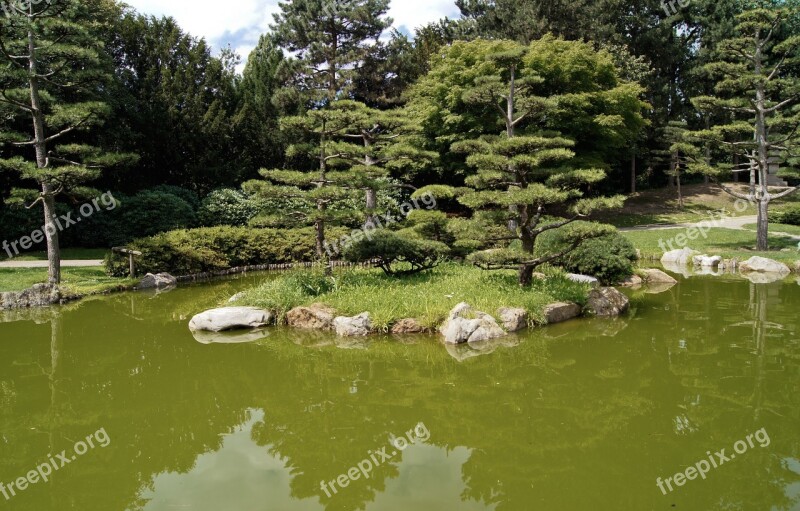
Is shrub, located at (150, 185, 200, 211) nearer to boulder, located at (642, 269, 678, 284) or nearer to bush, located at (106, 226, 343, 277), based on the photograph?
bush, located at (106, 226, 343, 277)

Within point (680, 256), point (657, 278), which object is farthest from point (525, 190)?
point (680, 256)

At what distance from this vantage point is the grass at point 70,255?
15.5m

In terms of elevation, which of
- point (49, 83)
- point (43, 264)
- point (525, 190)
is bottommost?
point (43, 264)

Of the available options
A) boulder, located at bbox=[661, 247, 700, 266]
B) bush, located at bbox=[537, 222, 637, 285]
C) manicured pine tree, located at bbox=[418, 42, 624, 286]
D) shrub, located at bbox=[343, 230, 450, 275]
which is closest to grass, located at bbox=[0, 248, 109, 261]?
shrub, located at bbox=[343, 230, 450, 275]

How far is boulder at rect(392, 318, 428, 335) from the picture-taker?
8.24 metres

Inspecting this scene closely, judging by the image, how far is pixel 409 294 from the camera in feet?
29.7

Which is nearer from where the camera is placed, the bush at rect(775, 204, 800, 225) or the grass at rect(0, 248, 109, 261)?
the grass at rect(0, 248, 109, 261)

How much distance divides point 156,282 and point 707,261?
13.8m

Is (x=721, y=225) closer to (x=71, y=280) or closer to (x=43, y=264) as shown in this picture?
(x=71, y=280)

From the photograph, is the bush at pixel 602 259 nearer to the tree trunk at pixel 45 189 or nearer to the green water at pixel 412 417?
the green water at pixel 412 417

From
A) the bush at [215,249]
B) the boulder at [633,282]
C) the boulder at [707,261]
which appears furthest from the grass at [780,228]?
the bush at [215,249]

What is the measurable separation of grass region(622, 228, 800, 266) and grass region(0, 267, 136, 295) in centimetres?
1417

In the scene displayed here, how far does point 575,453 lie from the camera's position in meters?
4.46

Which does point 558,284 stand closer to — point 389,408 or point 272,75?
point 389,408
